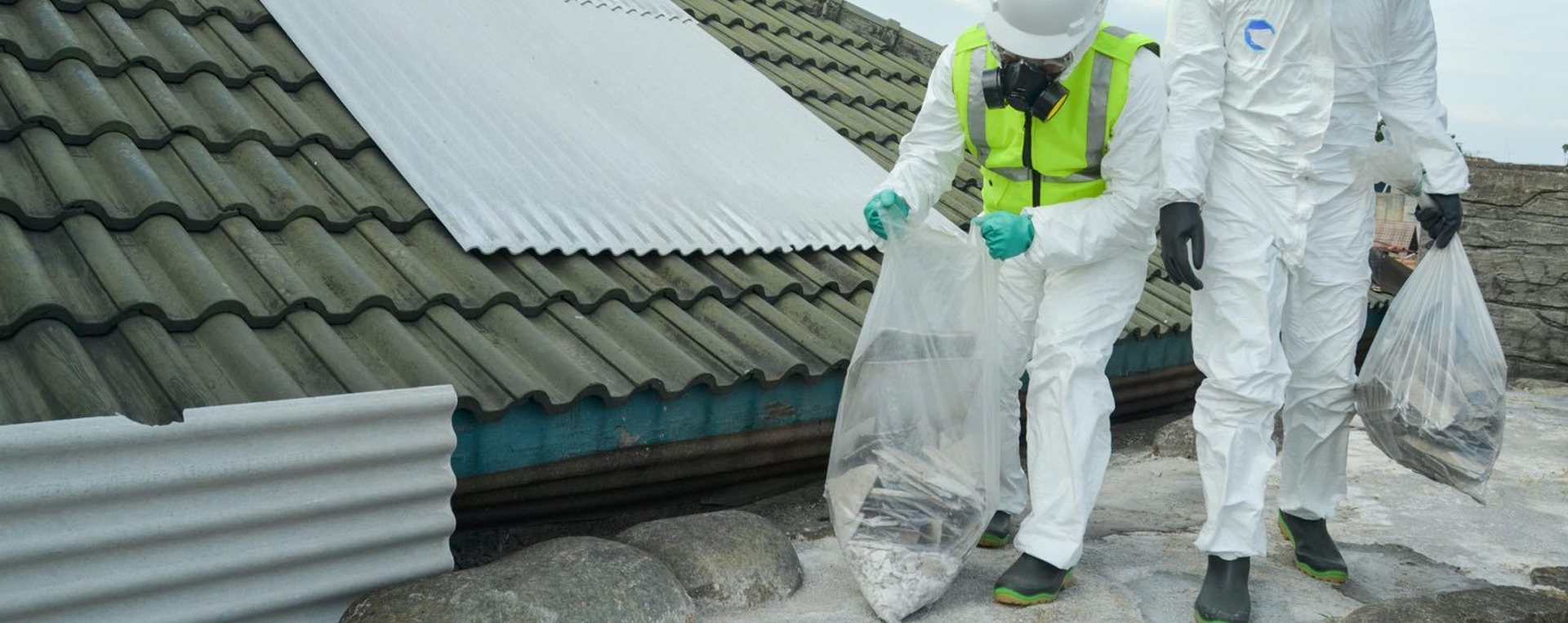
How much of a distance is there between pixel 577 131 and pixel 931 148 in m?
1.29

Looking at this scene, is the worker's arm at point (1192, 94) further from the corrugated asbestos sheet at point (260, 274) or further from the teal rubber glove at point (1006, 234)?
the corrugated asbestos sheet at point (260, 274)

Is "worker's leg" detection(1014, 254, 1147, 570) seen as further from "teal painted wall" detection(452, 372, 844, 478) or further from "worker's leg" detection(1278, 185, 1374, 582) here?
"teal painted wall" detection(452, 372, 844, 478)

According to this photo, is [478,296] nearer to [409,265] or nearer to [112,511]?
[409,265]

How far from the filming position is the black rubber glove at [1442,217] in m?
3.20

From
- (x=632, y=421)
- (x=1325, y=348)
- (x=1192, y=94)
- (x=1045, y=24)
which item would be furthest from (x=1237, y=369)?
(x=632, y=421)

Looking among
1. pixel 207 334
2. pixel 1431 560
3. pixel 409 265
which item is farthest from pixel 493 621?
pixel 1431 560

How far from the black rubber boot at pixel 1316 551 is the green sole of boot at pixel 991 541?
2.49ft

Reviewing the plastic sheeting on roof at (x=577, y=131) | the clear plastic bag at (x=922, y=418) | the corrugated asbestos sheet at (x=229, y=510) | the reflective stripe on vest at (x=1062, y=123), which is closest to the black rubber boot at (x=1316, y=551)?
the clear plastic bag at (x=922, y=418)

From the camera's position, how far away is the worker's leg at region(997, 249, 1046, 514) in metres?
3.08

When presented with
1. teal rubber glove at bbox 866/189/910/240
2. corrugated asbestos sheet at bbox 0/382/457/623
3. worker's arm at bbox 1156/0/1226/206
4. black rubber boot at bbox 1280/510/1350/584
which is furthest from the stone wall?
corrugated asbestos sheet at bbox 0/382/457/623

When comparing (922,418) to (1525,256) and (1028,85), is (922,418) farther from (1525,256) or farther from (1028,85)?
(1525,256)

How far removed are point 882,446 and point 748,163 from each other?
1.61 m

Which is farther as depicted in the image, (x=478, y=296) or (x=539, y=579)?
(x=478, y=296)

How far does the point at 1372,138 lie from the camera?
10.3 ft
